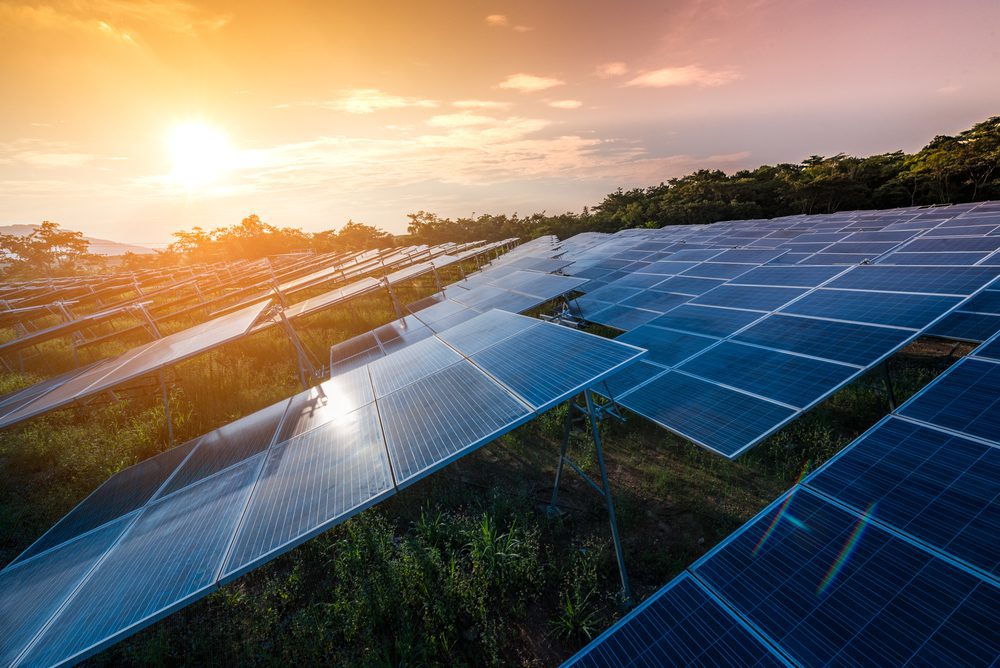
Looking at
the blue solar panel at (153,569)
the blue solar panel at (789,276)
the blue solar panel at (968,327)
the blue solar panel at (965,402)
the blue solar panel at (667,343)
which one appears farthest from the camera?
the blue solar panel at (789,276)

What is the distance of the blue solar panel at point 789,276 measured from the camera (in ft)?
35.4

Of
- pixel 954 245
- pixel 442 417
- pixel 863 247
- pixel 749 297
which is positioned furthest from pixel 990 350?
pixel 863 247

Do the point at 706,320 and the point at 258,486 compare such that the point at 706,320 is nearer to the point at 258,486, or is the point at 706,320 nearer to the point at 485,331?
the point at 485,331

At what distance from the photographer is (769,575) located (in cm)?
337

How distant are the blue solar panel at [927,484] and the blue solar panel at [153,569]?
24.1 ft

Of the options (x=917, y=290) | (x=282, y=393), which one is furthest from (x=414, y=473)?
(x=917, y=290)

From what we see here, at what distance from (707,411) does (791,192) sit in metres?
54.1

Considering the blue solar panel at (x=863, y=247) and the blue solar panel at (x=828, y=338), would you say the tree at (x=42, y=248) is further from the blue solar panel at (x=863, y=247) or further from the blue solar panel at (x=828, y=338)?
the blue solar panel at (x=863, y=247)

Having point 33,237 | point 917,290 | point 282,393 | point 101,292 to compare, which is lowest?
point 282,393

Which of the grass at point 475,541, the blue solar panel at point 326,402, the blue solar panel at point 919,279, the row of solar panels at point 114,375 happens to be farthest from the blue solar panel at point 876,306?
the row of solar panels at point 114,375

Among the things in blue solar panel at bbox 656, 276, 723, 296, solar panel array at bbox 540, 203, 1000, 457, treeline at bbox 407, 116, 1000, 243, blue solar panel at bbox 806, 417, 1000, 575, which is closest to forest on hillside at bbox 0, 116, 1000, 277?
treeline at bbox 407, 116, 1000, 243

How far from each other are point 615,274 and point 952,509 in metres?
15.6

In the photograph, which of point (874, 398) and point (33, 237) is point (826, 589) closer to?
point (874, 398)

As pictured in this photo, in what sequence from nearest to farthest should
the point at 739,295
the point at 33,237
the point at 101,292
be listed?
the point at 739,295 < the point at 101,292 < the point at 33,237
